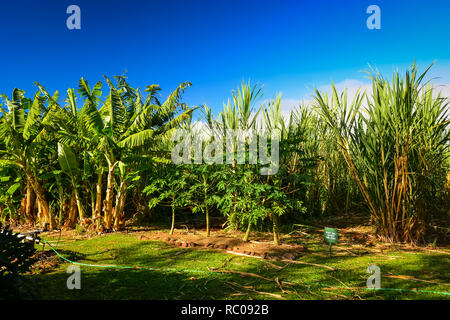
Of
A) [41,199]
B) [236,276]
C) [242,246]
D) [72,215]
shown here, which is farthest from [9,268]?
[41,199]

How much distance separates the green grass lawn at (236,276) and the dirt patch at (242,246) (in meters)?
0.19

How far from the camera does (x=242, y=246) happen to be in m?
4.73

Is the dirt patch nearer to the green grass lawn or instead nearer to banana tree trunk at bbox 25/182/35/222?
the green grass lawn

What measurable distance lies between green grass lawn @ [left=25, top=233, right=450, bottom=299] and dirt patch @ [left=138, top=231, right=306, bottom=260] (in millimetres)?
186

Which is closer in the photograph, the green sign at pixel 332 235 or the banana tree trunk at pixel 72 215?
the green sign at pixel 332 235

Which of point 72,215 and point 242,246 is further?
point 72,215

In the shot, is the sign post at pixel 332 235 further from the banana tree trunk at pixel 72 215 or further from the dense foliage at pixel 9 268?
the banana tree trunk at pixel 72 215

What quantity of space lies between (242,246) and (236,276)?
1232 millimetres

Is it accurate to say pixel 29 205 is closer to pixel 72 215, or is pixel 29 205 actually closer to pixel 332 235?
pixel 72 215

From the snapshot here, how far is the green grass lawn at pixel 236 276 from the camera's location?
116 inches

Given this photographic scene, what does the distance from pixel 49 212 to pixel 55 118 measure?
2350 millimetres

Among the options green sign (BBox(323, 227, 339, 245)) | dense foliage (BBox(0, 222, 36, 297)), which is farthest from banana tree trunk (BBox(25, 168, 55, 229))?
green sign (BBox(323, 227, 339, 245))

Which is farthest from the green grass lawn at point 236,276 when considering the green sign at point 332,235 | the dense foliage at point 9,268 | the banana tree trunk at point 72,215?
the banana tree trunk at point 72,215

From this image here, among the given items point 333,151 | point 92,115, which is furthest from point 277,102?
point 92,115
